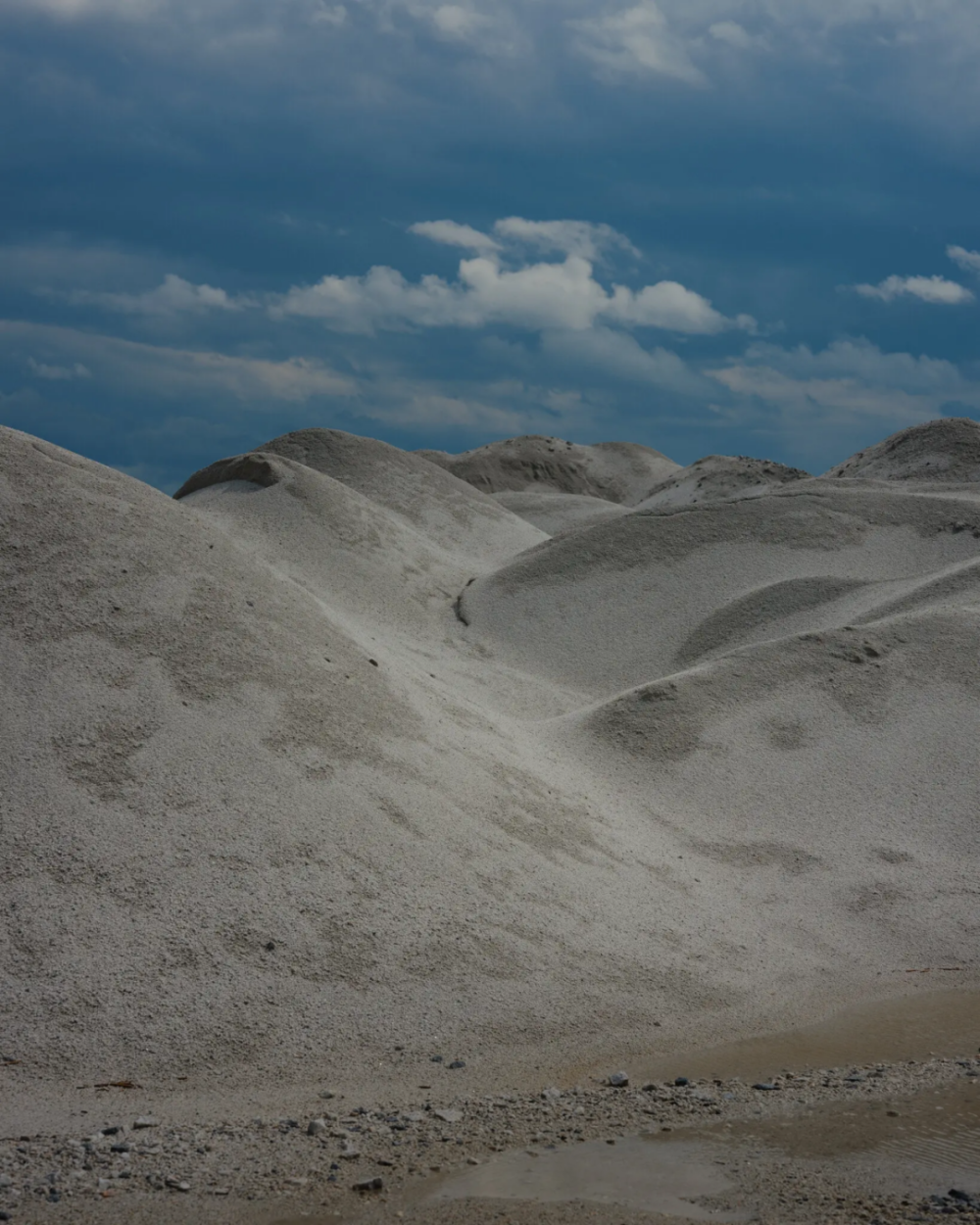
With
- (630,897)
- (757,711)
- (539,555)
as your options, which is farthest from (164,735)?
(539,555)

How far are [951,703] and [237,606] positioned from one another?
39.5 ft

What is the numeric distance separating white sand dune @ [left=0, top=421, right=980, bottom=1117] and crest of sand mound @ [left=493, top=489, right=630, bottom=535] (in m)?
28.7

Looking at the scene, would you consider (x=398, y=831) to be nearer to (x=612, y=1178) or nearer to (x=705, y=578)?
(x=612, y=1178)

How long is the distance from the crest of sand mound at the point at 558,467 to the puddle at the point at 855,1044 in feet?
173

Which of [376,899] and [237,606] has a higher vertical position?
Result: [237,606]

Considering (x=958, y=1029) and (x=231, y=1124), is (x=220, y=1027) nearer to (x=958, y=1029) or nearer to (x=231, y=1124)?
(x=231, y=1124)

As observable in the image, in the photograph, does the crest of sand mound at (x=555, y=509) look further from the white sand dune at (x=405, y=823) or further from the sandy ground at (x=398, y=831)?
the white sand dune at (x=405, y=823)

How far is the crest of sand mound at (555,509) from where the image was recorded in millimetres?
51375

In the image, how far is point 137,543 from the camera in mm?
13914

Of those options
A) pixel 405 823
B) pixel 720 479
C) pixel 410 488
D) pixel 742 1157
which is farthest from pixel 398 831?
pixel 720 479

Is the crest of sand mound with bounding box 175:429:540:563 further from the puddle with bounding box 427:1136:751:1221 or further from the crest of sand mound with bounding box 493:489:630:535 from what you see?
the puddle with bounding box 427:1136:751:1221

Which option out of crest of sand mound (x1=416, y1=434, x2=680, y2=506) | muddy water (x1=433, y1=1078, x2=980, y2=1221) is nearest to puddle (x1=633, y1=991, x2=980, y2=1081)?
muddy water (x1=433, y1=1078, x2=980, y2=1221)

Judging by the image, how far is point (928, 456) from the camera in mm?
40750

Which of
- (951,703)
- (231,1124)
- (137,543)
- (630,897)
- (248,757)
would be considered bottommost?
(231,1124)
